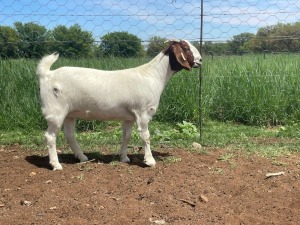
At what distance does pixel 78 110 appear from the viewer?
536 cm

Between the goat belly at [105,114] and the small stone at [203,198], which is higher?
the goat belly at [105,114]

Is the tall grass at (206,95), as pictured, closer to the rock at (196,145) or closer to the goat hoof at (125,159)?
the rock at (196,145)

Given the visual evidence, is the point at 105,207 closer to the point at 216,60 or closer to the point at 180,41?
the point at 180,41

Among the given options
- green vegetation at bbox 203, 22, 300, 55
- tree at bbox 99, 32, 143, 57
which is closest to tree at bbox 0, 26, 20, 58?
tree at bbox 99, 32, 143, 57

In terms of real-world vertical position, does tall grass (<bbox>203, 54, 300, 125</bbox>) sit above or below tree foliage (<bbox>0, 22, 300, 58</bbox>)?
below

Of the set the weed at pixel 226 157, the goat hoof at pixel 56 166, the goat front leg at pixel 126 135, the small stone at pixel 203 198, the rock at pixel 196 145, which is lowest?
the rock at pixel 196 145

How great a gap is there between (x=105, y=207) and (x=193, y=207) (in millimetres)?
798

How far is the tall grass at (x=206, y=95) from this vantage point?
907 cm

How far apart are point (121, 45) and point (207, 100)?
80.9 inches

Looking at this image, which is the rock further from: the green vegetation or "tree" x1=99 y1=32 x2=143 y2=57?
the green vegetation

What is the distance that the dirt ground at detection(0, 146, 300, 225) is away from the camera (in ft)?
13.4

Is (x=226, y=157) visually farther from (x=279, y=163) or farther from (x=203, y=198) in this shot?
(x=203, y=198)

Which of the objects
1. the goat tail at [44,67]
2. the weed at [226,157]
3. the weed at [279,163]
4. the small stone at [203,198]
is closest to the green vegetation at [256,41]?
the weed at [226,157]

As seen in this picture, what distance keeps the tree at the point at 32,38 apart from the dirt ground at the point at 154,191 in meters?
4.16
